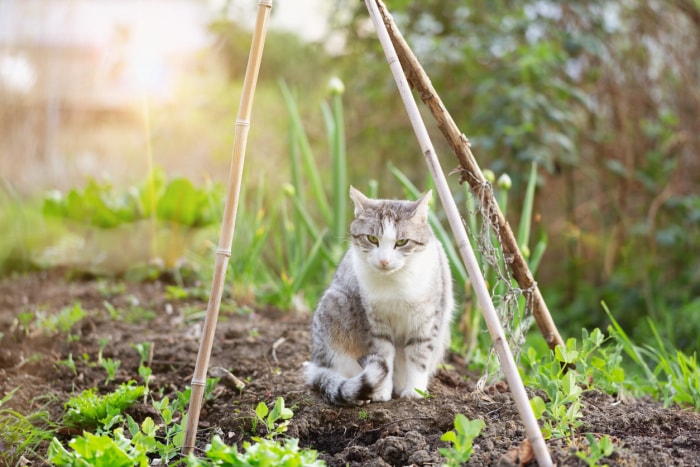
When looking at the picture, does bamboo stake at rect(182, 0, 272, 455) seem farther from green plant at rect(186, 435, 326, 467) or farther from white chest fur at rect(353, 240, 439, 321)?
white chest fur at rect(353, 240, 439, 321)

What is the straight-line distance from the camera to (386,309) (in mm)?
2346

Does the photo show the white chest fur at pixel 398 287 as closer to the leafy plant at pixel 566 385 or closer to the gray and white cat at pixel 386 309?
the gray and white cat at pixel 386 309

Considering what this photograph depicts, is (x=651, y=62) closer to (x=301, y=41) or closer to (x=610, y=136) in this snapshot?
(x=610, y=136)

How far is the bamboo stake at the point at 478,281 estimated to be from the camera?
163 centimetres

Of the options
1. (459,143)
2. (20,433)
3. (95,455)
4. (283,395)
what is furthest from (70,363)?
(459,143)

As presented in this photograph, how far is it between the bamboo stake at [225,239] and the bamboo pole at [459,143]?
1.37ft

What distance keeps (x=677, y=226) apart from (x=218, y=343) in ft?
11.4

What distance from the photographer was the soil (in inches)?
74.9

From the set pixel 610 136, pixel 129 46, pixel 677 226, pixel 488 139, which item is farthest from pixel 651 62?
pixel 129 46

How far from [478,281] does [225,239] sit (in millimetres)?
703

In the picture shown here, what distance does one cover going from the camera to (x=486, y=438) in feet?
6.32

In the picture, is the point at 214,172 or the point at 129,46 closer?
the point at 129,46

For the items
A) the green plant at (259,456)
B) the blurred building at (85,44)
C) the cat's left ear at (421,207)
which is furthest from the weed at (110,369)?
the blurred building at (85,44)

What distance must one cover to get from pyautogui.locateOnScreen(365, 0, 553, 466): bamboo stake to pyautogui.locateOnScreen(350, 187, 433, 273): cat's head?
0.53 m
